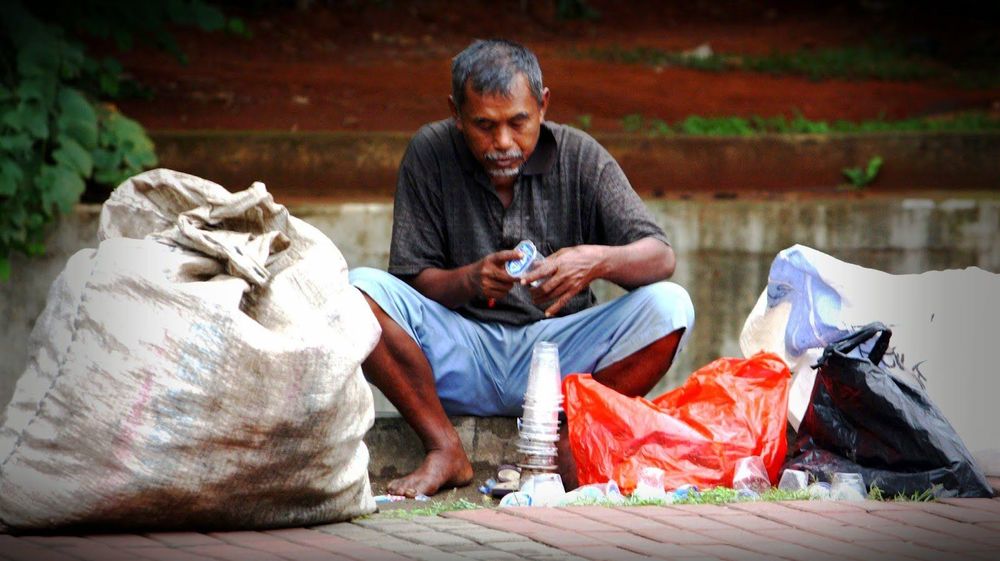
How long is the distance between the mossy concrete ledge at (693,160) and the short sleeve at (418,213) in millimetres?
2272

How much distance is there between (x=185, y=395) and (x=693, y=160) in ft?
14.3

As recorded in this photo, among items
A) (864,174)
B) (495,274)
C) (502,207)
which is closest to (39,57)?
(502,207)

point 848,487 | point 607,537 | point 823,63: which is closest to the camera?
point 607,537

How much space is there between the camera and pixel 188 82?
824 cm

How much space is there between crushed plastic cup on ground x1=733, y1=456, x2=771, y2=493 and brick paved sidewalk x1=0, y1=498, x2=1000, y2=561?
21 centimetres

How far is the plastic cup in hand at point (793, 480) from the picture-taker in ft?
13.1

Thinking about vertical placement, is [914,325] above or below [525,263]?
below

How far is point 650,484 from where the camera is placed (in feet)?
13.0

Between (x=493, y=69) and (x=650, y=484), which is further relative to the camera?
(x=493, y=69)

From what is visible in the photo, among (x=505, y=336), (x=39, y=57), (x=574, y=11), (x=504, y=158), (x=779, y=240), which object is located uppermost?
(x=574, y=11)

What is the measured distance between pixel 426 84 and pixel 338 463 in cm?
519

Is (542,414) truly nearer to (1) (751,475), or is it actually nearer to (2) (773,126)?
(1) (751,475)

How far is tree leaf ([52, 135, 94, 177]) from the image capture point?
574 cm

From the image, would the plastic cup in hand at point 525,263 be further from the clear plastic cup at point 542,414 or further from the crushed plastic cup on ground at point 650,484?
the crushed plastic cup on ground at point 650,484
